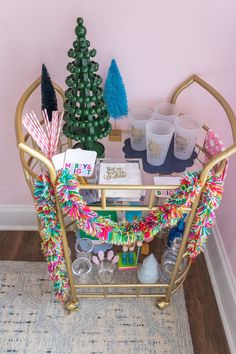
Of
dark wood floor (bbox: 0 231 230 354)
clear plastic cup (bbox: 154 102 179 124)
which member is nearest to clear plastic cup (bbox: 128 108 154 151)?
clear plastic cup (bbox: 154 102 179 124)

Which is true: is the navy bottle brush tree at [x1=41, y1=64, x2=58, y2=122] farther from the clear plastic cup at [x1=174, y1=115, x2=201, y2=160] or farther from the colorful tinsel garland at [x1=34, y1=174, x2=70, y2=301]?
the clear plastic cup at [x1=174, y1=115, x2=201, y2=160]

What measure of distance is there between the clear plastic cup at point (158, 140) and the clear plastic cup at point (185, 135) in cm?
3

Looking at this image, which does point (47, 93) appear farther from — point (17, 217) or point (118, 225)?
point (17, 217)

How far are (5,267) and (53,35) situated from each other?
1.03m

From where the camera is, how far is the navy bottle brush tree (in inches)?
34.4

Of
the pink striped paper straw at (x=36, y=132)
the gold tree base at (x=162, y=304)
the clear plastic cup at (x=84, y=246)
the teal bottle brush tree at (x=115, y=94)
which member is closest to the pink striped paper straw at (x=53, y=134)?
the pink striped paper straw at (x=36, y=132)

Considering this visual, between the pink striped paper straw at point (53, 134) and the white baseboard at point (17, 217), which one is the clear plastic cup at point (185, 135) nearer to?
the pink striped paper straw at point (53, 134)

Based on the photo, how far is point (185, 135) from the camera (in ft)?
3.06

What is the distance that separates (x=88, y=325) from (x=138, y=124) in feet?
2.68

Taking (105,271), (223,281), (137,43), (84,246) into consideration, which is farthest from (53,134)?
(223,281)

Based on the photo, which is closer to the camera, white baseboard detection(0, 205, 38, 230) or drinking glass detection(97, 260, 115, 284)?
drinking glass detection(97, 260, 115, 284)

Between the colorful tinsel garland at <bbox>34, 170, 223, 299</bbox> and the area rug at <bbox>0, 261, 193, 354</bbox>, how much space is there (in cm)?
40

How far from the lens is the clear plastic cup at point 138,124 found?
97 cm

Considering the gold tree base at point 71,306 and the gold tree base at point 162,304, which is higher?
the gold tree base at point 162,304
